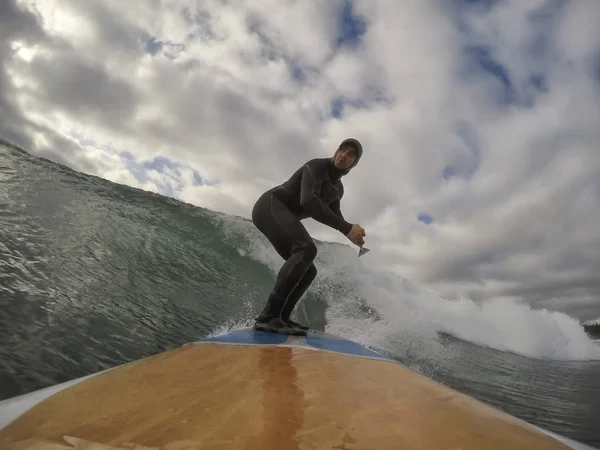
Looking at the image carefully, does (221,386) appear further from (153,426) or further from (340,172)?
(340,172)

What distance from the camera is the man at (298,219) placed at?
303cm

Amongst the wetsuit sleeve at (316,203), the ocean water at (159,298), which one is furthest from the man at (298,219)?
the ocean water at (159,298)

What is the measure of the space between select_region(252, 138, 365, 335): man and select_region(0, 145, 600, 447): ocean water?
124 cm

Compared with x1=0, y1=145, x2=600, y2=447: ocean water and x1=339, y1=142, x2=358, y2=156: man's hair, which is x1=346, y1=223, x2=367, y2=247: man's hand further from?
x1=0, y1=145, x2=600, y2=447: ocean water

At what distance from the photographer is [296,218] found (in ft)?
11.0

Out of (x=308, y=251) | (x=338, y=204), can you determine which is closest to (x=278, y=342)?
(x=308, y=251)

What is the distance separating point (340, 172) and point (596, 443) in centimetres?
272

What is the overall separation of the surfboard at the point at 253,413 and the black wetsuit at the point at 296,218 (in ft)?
4.77

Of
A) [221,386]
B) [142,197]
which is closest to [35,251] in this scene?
[221,386]

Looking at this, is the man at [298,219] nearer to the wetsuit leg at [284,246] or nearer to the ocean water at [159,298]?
the wetsuit leg at [284,246]

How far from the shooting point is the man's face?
124 inches

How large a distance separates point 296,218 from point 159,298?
2414 millimetres

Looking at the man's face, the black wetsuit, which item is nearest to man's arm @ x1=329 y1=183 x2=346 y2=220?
the black wetsuit

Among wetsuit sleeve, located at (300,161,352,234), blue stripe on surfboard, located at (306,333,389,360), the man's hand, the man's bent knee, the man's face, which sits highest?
the man's face
